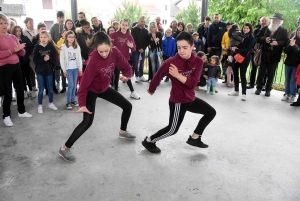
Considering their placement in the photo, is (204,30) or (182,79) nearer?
(182,79)

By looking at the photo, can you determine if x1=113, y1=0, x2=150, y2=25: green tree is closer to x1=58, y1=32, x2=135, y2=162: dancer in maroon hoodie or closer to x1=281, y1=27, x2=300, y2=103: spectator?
x1=281, y1=27, x2=300, y2=103: spectator

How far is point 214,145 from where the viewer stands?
3.88 metres

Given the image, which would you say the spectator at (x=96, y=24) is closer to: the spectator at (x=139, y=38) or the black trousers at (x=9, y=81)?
the spectator at (x=139, y=38)

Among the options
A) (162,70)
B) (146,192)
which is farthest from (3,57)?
(146,192)

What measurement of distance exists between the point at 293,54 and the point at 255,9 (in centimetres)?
1323

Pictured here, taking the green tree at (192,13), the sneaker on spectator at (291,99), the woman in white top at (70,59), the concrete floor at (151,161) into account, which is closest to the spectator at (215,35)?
the sneaker on spectator at (291,99)

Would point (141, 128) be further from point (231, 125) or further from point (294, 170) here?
point (294, 170)

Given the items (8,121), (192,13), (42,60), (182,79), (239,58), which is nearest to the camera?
(182,79)

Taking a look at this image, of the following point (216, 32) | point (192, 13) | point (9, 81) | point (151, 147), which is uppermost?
point (192, 13)

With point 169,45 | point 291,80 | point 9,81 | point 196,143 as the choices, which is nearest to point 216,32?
point 169,45

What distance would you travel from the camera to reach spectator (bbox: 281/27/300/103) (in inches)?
221

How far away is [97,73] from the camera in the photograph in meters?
3.26

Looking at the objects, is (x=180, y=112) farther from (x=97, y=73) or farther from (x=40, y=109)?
(x=40, y=109)

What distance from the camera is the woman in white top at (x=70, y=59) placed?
203 inches
